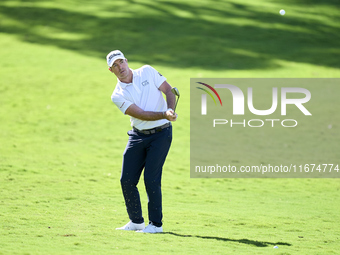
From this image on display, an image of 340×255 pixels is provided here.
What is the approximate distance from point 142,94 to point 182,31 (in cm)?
2092

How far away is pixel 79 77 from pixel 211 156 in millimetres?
8694

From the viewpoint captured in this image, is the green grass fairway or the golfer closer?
the golfer

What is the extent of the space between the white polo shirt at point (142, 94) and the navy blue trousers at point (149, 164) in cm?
14

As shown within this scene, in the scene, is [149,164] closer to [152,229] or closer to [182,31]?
[152,229]

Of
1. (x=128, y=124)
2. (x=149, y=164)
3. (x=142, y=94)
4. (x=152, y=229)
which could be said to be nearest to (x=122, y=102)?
(x=142, y=94)

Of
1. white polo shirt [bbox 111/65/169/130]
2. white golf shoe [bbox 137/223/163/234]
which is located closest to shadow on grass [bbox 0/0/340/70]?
white polo shirt [bbox 111/65/169/130]

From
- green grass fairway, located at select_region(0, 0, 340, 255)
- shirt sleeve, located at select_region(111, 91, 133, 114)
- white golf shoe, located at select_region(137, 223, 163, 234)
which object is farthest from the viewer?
green grass fairway, located at select_region(0, 0, 340, 255)

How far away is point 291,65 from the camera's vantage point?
21297 mm

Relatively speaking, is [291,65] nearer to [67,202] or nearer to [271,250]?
[67,202]

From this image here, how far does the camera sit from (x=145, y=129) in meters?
5.75

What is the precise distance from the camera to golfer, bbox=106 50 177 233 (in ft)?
18.7

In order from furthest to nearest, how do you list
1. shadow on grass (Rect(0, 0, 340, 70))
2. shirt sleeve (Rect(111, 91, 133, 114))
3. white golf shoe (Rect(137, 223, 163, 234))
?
shadow on grass (Rect(0, 0, 340, 70)) → white golf shoe (Rect(137, 223, 163, 234)) → shirt sleeve (Rect(111, 91, 133, 114))

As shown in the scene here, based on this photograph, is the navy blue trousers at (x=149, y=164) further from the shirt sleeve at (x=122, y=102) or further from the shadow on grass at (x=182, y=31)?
the shadow on grass at (x=182, y=31)

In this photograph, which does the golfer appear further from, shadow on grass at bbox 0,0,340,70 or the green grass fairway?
shadow on grass at bbox 0,0,340,70
